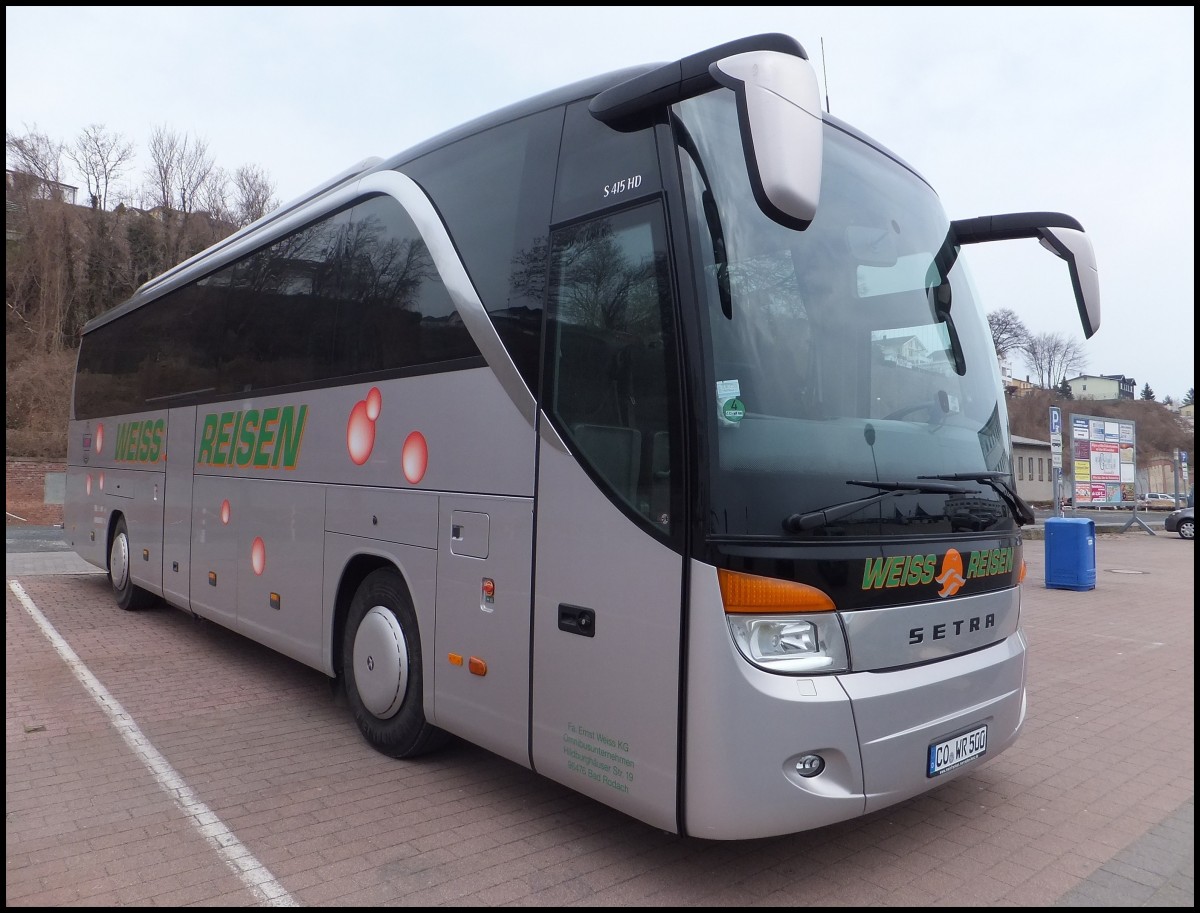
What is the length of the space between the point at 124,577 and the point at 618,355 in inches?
351

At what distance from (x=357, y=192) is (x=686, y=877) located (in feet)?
15.4

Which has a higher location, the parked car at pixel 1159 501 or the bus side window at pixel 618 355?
the bus side window at pixel 618 355

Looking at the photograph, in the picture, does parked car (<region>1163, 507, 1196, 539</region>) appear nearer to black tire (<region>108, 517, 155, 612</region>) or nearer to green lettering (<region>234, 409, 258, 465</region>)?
black tire (<region>108, 517, 155, 612</region>)

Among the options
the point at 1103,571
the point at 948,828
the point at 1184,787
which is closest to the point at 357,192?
the point at 948,828

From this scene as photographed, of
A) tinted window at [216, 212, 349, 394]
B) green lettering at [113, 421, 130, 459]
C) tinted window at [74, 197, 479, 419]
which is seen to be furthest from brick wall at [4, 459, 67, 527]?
tinted window at [216, 212, 349, 394]

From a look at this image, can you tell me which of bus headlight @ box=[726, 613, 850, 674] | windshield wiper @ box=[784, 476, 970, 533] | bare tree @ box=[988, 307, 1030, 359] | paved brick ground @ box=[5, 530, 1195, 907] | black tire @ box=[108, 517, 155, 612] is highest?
bare tree @ box=[988, 307, 1030, 359]

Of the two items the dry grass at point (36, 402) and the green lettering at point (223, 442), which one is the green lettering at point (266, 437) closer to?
the green lettering at point (223, 442)

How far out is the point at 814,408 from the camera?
3533mm

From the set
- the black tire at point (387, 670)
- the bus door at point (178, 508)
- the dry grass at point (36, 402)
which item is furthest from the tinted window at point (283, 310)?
the dry grass at point (36, 402)

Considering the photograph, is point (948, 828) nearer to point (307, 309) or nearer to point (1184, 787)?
point (1184, 787)

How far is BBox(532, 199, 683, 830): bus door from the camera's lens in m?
3.40

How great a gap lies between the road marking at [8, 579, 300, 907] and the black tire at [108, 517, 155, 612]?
9.07 feet

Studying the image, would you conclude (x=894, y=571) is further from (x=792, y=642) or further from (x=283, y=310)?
(x=283, y=310)

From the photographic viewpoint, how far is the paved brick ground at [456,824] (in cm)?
356
